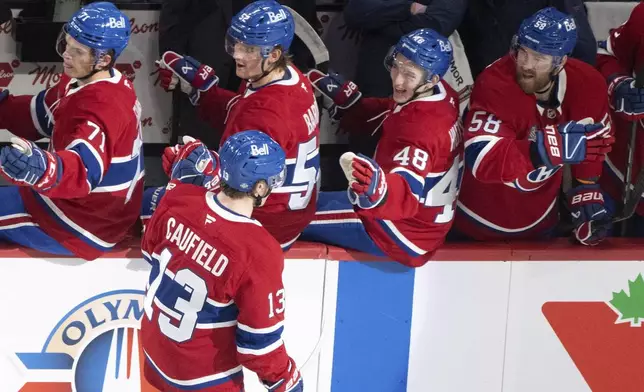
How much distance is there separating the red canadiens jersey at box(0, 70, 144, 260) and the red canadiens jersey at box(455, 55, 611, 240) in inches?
47.0

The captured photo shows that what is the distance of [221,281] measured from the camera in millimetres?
3021

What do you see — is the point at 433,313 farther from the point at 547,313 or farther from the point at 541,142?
the point at 541,142

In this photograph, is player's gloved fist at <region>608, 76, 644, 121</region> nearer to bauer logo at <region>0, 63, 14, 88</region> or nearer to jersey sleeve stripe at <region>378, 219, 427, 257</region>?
jersey sleeve stripe at <region>378, 219, 427, 257</region>

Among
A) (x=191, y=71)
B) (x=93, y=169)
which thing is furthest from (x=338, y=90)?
(x=93, y=169)

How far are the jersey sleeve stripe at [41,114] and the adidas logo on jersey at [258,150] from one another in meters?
1.26

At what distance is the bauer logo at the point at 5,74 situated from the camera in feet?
16.2

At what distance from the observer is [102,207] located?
3.62 meters

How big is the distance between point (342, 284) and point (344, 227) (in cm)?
22

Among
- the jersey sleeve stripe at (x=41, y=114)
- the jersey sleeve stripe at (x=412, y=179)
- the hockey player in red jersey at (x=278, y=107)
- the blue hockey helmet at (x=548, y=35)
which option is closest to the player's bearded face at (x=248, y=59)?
the hockey player in red jersey at (x=278, y=107)

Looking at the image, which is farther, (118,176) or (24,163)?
(118,176)

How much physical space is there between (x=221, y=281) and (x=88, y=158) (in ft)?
2.18

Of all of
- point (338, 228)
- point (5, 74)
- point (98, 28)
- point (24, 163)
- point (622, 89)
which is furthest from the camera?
point (5, 74)

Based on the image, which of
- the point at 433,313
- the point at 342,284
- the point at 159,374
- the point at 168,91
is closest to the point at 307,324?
the point at 342,284

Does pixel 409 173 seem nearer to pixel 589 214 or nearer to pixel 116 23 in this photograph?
pixel 589 214
